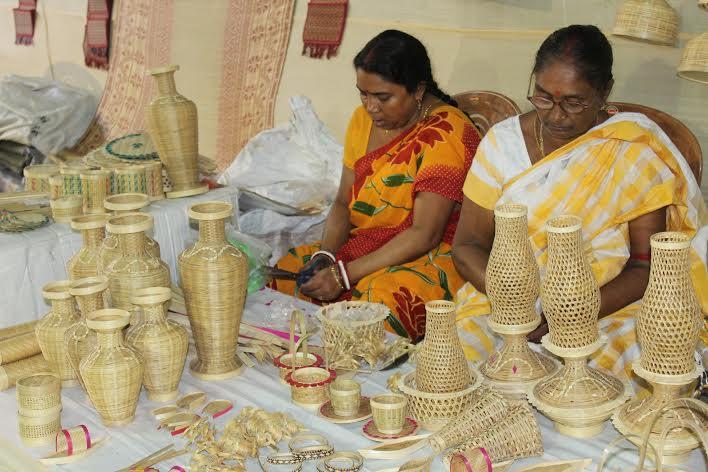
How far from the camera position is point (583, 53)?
2.19 meters

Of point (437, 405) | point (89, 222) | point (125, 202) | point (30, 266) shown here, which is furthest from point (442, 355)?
point (30, 266)

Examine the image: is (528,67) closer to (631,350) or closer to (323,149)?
(323,149)

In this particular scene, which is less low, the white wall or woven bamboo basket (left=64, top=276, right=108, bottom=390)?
the white wall

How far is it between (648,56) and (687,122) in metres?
0.31

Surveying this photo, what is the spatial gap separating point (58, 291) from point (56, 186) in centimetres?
104

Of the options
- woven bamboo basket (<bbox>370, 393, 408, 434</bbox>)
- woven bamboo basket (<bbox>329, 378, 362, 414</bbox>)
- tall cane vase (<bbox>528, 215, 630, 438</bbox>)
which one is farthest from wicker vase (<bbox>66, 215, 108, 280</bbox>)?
tall cane vase (<bbox>528, 215, 630, 438</bbox>)

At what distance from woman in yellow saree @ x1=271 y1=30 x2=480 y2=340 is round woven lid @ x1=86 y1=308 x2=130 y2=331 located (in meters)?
1.15

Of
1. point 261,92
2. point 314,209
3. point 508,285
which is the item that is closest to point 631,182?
point 508,285

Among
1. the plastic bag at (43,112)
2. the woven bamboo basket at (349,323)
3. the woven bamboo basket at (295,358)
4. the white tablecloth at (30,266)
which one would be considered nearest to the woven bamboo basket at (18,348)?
the white tablecloth at (30,266)

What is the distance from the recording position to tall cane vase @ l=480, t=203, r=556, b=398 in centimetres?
175

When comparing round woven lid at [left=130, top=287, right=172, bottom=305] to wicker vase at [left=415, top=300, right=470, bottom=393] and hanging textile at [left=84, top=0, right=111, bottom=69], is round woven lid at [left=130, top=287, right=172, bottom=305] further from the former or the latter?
hanging textile at [left=84, top=0, right=111, bottom=69]

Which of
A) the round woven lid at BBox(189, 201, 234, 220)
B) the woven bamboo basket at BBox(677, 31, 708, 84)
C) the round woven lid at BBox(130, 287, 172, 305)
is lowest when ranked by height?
the round woven lid at BBox(130, 287, 172, 305)

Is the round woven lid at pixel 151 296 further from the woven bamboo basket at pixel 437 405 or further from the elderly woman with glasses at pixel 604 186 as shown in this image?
the elderly woman with glasses at pixel 604 186

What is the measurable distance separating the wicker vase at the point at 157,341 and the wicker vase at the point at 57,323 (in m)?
0.19
